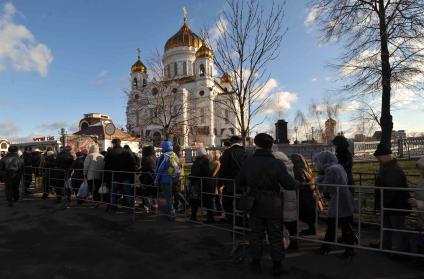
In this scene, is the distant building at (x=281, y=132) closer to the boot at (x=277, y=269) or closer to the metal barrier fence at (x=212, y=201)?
the metal barrier fence at (x=212, y=201)

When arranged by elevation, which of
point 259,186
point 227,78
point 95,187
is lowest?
point 95,187

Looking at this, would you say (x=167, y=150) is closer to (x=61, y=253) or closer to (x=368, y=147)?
(x=61, y=253)

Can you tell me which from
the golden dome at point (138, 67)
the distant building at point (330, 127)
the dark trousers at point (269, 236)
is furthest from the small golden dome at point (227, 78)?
Answer: the golden dome at point (138, 67)

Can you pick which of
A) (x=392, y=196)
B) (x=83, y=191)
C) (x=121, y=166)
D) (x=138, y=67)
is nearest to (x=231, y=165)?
(x=392, y=196)

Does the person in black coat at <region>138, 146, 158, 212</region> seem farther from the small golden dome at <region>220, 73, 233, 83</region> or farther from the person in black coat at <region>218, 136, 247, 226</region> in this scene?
the small golden dome at <region>220, 73, 233, 83</region>

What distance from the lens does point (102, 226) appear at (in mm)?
7438

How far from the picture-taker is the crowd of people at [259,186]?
15.1ft

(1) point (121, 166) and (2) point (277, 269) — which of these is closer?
(2) point (277, 269)

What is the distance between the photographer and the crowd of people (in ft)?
15.1

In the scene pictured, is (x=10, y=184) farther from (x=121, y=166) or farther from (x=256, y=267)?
(x=256, y=267)

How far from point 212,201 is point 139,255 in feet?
7.89

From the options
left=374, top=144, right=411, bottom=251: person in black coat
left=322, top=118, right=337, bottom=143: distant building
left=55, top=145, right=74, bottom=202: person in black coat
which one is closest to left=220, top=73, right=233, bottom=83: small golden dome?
left=55, top=145, right=74, bottom=202: person in black coat

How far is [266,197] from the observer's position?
4.57m

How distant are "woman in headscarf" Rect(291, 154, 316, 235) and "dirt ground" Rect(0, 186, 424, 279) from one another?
494 mm
